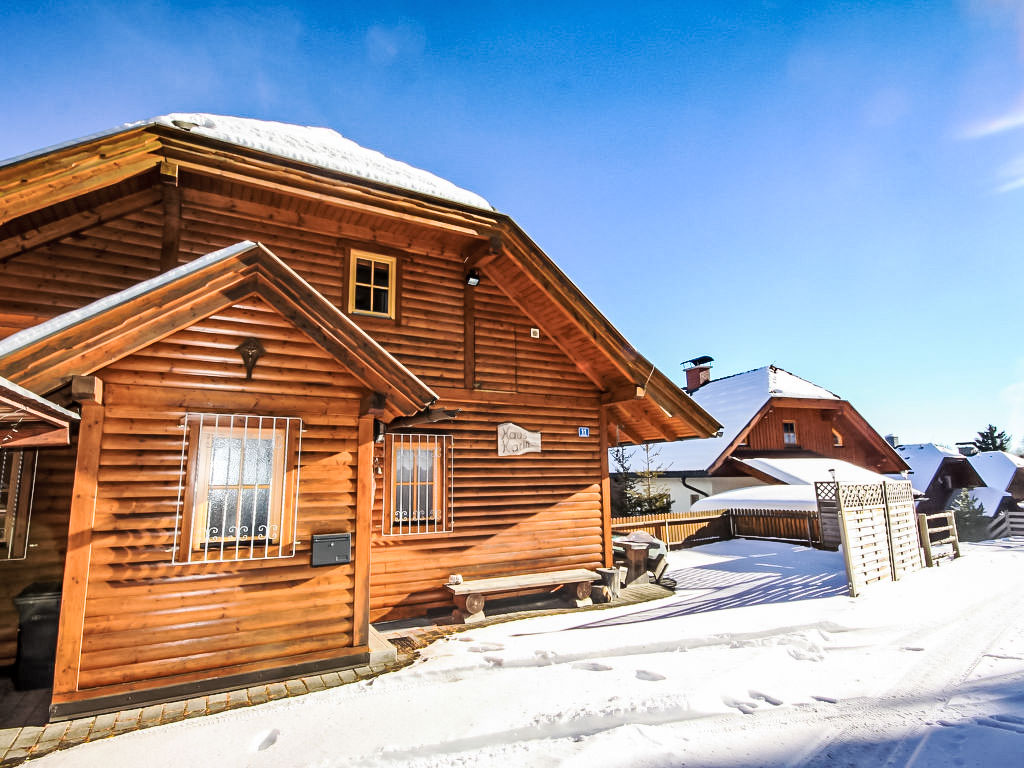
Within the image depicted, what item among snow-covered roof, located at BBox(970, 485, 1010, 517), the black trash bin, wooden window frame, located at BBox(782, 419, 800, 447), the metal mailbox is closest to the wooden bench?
the metal mailbox

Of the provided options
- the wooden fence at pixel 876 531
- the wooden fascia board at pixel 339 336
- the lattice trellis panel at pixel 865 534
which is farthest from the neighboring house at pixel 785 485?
the wooden fascia board at pixel 339 336

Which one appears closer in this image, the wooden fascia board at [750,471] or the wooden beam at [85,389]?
the wooden beam at [85,389]

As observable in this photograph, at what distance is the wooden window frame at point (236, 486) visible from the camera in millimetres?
4812

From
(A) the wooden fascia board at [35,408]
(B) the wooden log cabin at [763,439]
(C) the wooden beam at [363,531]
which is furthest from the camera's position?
(B) the wooden log cabin at [763,439]

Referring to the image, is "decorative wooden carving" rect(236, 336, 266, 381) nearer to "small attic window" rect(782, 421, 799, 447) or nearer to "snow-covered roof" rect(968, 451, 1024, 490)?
"small attic window" rect(782, 421, 799, 447)

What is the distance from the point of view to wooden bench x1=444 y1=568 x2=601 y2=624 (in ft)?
23.6

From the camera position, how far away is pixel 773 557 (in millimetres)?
12250

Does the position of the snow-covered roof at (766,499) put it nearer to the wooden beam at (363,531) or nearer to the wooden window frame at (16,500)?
the wooden beam at (363,531)

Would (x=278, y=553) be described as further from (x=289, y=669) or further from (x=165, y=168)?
(x=165, y=168)

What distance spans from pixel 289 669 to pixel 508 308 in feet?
19.8

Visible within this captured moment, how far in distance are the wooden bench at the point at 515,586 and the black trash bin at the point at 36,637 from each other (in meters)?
4.30

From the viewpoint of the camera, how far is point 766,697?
14.4ft

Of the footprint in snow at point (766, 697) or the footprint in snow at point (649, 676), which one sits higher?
the footprint in snow at point (649, 676)

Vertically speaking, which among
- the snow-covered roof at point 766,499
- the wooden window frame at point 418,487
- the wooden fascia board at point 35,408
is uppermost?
the wooden fascia board at point 35,408
